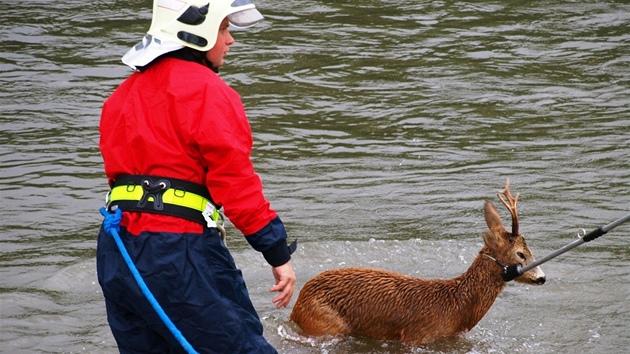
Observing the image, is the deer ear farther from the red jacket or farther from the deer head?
the red jacket

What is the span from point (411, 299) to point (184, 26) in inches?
112

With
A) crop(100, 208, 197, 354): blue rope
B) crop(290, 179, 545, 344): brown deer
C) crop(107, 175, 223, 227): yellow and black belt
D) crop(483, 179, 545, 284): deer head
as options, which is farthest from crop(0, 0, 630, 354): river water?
crop(107, 175, 223, 227): yellow and black belt

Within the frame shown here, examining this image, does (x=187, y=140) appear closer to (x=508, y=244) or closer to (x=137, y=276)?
(x=137, y=276)

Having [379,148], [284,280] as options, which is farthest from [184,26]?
[379,148]

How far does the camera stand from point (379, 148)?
35.5ft

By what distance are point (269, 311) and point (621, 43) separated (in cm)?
895

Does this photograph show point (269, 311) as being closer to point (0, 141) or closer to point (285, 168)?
point (285, 168)

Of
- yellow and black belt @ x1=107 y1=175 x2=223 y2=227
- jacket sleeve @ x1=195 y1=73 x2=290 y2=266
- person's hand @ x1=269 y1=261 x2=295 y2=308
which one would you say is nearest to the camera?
jacket sleeve @ x1=195 y1=73 x2=290 y2=266

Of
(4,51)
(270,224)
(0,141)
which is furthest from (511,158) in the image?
(4,51)

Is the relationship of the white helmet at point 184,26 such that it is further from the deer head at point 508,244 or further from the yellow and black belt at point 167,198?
the deer head at point 508,244

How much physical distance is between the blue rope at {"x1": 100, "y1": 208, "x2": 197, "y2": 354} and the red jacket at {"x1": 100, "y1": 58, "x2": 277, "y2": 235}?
2.3 inches

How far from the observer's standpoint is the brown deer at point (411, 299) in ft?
22.0

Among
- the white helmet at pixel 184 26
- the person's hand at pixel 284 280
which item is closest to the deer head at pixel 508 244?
the person's hand at pixel 284 280

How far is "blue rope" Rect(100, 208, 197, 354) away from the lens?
4539mm
